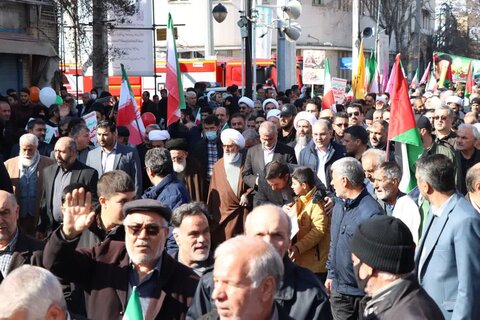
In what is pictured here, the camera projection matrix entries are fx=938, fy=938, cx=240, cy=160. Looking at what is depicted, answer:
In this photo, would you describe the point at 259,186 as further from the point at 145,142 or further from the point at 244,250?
the point at 244,250

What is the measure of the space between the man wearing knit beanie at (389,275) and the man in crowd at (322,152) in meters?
5.59

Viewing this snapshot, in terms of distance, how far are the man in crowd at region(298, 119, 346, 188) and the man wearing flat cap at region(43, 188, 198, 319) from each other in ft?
17.1

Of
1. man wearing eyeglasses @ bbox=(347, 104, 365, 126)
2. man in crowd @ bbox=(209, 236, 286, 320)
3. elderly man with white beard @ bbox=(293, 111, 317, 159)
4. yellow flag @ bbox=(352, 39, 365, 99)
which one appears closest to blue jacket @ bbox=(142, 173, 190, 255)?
elderly man with white beard @ bbox=(293, 111, 317, 159)

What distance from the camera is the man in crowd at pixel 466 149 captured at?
33.3 feet

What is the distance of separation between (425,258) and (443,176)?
1.75 ft

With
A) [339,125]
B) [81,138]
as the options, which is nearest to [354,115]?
[339,125]

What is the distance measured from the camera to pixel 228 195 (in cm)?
987

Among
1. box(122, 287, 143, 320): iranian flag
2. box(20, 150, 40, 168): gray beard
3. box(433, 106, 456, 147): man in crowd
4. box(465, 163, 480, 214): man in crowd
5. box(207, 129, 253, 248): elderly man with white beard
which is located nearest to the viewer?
box(122, 287, 143, 320): iranian flag

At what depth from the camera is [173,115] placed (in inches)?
531

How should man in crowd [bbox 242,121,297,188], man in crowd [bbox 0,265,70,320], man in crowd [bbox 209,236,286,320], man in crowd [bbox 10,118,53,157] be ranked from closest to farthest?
man in crowd [bbox 0,265,70,320] < man in crowd [bbox 209,236,286,320] < man in crowd [bbox 242,121,297,188] < man in crowd [bbox 10,118,53,157]

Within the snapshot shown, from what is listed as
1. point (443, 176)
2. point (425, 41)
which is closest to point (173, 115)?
point (443, 176)

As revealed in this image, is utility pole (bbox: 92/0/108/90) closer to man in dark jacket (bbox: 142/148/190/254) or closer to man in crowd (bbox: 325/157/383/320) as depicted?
man in dark jacket (bbox: 142/148/190/254)

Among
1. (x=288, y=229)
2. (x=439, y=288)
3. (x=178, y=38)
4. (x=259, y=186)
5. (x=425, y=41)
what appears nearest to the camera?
(x=288, y=229)

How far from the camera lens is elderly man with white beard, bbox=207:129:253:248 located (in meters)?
9.81
